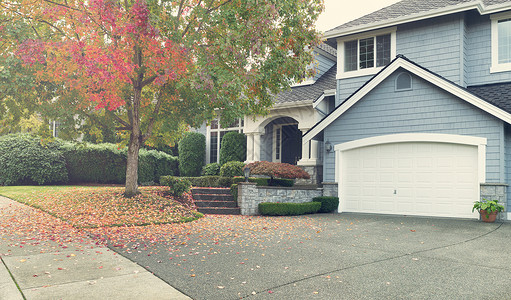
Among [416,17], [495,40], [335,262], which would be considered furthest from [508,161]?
[335,262]

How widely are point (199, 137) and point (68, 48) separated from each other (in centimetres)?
1099

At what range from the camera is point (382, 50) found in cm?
1477

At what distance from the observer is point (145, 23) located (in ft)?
30.6

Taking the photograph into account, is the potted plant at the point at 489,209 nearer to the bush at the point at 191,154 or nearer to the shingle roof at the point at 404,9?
the shingle roof at the point at 404,9

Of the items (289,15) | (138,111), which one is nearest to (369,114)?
(289,15)

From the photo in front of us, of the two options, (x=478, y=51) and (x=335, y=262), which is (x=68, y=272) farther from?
(x=478, y=51)

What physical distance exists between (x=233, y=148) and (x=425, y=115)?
8877 mm

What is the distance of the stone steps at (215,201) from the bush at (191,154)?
658cm

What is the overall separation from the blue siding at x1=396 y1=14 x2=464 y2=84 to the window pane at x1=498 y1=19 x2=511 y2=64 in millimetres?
1204

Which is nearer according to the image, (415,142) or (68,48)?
(68,48)

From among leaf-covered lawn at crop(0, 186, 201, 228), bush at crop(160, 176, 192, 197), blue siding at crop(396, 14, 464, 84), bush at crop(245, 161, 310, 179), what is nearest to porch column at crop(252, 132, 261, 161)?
bush at crop(245, 161, 310, 179)

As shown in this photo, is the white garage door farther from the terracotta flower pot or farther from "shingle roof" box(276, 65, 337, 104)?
"shingle roof" box(276, 65, 337, 104)

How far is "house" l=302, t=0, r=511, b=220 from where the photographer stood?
36.7ft

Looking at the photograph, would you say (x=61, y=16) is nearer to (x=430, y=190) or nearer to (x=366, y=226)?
(x=366, y=226)
